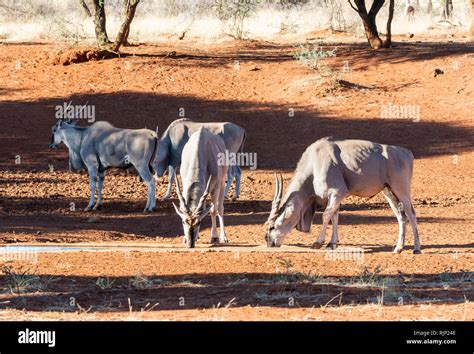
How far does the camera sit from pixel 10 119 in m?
28.4

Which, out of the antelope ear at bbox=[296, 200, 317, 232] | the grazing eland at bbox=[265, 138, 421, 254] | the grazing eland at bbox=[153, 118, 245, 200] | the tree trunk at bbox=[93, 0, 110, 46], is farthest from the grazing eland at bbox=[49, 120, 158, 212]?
the tree trunk at bbox=[93, 0, 110, 46]

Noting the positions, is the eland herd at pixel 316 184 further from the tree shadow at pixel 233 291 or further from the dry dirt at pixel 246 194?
the tree shadow at pixel 233 291

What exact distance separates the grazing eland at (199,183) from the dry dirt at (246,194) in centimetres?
37

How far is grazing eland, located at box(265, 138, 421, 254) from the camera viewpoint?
1530cm

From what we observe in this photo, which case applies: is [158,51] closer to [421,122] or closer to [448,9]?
[421,122]

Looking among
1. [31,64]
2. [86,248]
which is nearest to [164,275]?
[86,248]

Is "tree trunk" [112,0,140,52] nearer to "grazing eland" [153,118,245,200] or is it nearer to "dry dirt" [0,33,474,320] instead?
"dry dirt" [0,33,474,320]

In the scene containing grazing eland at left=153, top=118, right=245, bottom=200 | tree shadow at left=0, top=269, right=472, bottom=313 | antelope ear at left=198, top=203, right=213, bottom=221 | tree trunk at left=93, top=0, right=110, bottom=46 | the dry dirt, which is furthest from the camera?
tree trunk at left=93, top=0, right=110, bottom=46

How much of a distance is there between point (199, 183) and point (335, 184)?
1950 millimetres

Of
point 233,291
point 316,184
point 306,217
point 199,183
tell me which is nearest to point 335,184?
point 316,184

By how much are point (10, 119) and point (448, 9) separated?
2941cm

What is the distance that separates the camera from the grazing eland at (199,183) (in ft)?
51.1

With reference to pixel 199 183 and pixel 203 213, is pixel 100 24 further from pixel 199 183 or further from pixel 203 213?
pixel 203 213

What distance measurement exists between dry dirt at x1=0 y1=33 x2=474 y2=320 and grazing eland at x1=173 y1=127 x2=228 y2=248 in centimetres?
37
